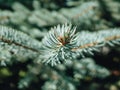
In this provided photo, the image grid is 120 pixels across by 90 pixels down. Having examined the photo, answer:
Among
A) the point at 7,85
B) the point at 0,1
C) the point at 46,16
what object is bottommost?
the point at 7,85

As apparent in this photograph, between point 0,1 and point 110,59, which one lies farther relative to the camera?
point 110,59

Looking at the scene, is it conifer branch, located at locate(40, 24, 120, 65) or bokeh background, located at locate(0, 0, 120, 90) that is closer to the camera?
conifer branch, located at locate(40, 24, 120, 65)

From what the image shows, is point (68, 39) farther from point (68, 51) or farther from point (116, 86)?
point (116, 86)

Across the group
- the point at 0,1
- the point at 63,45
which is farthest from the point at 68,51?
the point at 0,1

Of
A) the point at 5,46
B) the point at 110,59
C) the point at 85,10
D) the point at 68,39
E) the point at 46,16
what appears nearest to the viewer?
the point at 68,39

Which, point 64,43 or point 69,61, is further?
point 69,61

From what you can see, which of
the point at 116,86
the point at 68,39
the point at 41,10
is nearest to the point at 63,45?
the point at 68,39

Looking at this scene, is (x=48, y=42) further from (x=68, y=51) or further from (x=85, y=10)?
(x=85, y=10)

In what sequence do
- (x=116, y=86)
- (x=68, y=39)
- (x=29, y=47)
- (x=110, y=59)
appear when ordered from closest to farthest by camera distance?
1. (x=68, y=39)
2. (x=29, y=47)
3. (x=116, y=86)
4. (x=110, y=59)

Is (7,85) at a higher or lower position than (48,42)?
lower

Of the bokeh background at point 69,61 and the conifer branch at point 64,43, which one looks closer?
the conifer branch at point 64,43
